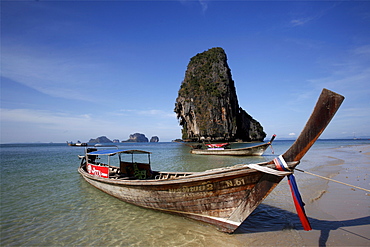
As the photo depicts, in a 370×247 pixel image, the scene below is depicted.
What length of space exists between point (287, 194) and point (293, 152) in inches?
206

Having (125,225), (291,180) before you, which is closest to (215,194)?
(291,180)

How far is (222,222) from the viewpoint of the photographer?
5137 millimetres

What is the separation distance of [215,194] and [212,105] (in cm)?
5936

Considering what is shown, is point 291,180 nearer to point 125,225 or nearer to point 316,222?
point 316,222

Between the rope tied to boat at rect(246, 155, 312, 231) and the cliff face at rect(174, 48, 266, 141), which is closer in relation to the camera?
the rope tied to boat at rect(246, 155, 312, 231)

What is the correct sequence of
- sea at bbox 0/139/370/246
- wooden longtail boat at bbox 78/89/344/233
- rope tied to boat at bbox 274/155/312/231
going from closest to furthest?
wooden longtail boat at bbox 78/89/344/233
rope tied to boat at bbox 274/155/312/231
sea at bbox 0/139/370/246

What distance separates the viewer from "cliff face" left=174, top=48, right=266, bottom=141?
62.7 metres

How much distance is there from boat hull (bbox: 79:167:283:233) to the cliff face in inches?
2204

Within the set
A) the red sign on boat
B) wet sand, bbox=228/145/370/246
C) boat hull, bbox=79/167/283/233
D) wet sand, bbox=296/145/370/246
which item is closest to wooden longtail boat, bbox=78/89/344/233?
boat hull, bbox=79/167/283/233

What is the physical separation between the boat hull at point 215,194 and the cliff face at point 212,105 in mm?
55982

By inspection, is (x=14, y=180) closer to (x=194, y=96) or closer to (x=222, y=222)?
(x=222, y=222)

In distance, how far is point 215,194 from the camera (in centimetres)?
502

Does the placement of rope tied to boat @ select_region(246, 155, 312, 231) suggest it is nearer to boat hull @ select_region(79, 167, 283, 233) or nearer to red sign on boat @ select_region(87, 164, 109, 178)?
boat hull @ select_region(79, 167, 283, 233)

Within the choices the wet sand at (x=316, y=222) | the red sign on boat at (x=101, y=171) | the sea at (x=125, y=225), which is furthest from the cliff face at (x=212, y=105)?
the wet sand at (x=316, y=222)
